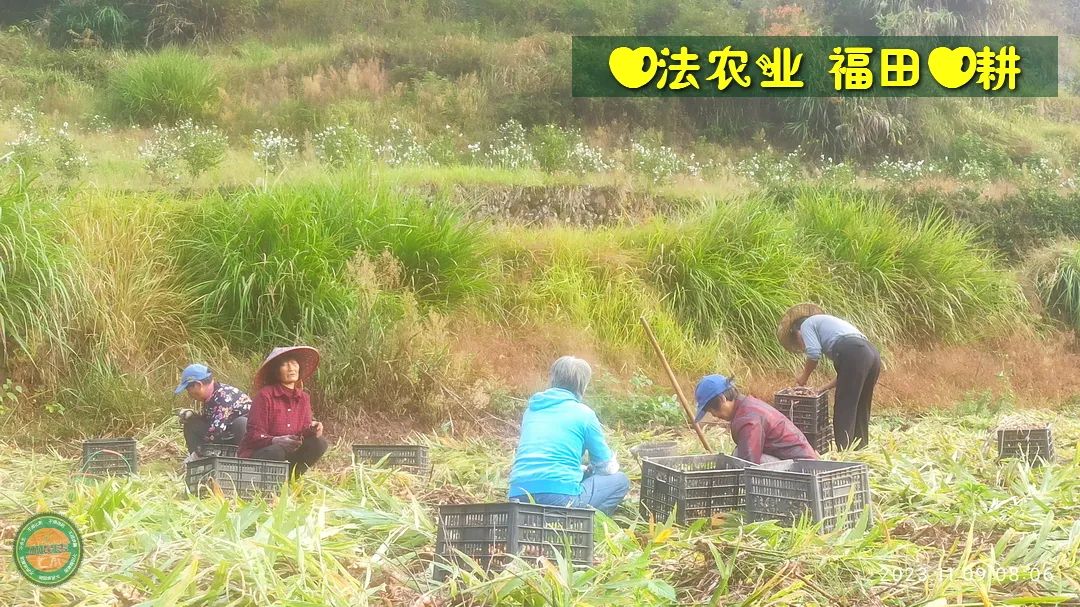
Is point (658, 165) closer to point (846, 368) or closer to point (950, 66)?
point (846, 368)

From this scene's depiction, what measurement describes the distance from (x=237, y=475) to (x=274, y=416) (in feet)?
2.76

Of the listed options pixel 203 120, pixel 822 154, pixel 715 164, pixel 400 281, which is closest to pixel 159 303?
pixel 400 281

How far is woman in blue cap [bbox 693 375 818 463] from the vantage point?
5379 millimetres

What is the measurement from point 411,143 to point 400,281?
8.26m

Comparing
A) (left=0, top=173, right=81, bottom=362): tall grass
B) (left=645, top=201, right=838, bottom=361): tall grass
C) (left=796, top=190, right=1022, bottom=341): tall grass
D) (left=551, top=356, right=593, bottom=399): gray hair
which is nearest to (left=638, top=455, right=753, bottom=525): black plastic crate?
(left=551, top=356, right=593, bottom=399): gray hair

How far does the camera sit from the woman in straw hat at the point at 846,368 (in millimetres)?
7234

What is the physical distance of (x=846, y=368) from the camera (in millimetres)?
7273

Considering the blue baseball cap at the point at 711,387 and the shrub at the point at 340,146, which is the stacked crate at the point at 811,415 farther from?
the shrub at the point at 340,146

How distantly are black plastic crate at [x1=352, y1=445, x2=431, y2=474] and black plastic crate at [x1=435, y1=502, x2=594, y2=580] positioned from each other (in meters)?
2.28

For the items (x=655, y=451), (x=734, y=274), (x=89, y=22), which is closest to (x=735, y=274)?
(x=734, y=274)

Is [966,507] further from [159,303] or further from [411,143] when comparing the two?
[411,143]

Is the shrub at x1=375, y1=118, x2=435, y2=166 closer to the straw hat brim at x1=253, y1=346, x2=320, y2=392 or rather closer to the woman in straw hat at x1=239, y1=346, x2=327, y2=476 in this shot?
the straw hat brim at x1=253, y1=346, x2=320, y2=392

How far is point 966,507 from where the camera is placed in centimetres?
491

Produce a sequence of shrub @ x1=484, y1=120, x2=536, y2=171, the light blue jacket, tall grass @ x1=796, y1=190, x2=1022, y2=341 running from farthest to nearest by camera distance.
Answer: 1. shrub @ x1=484, y1=120, x2=536, y2=171
2. tall grass @ x1=796, y1=190, x2=1022, y2=341
3. the light blue jacket
